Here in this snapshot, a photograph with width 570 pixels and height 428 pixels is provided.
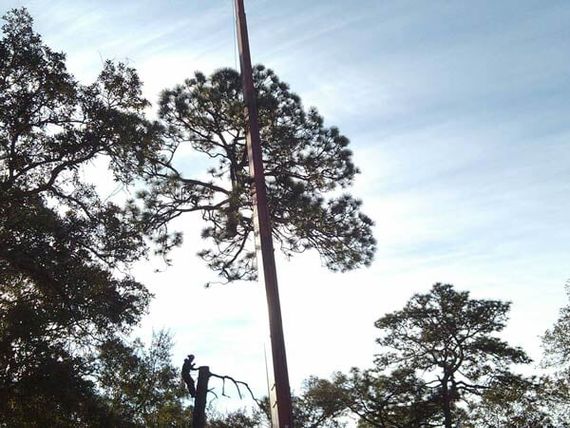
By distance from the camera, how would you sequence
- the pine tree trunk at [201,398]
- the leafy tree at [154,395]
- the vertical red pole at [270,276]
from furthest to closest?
1. the leafy tree at [154,395]
2. the pine tree trunk at [201,398]
3. the vertical red pole at [270,276]

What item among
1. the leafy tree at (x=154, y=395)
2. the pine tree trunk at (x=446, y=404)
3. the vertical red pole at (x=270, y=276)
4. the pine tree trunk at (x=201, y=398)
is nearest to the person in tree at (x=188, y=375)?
the pine tree trunk at (x=201, y=398)

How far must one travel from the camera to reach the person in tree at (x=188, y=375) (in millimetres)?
6523

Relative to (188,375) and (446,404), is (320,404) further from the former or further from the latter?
(188,375)

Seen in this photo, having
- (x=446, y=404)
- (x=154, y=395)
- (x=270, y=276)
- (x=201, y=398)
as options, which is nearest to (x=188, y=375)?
(x=201, y=398)

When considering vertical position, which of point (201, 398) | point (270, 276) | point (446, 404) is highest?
point (446, 404)

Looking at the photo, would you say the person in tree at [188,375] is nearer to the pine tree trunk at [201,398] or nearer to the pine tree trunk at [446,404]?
the pine tree trunk at [201,398]

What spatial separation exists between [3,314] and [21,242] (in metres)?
1.66

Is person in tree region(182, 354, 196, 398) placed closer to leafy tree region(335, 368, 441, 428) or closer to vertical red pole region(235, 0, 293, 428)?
vertical red pole region(235, 0, 293, 428)

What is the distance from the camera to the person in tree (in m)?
6.52

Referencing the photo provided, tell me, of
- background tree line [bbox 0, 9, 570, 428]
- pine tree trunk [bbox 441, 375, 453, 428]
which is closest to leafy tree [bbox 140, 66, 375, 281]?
background tree line [bbox 0, 9, 570, 428]

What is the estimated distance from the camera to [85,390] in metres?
10.9

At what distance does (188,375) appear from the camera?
6730 millimetres

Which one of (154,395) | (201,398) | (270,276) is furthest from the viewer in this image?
(154,395)

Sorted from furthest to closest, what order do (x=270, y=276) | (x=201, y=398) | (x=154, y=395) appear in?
(x=154, y=395)
(x=270, y=276)
(x=201, y=398)
